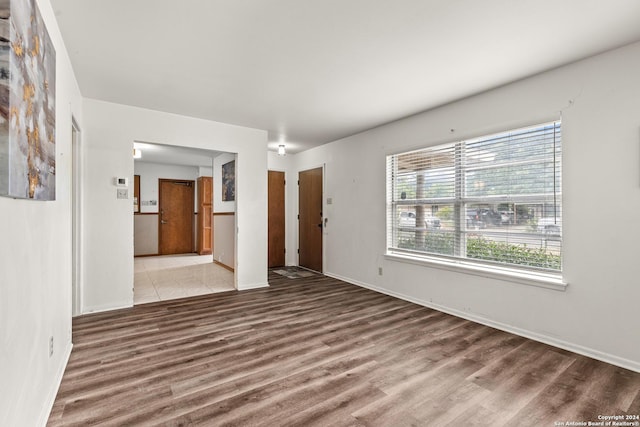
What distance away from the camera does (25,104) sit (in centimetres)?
132

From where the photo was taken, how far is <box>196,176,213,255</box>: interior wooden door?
821 cm

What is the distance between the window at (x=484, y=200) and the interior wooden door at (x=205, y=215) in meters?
5.43

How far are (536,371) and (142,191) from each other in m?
8.61

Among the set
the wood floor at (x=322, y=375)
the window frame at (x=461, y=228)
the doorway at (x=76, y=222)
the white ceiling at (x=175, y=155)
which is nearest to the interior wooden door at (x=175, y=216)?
the white ceiling at (x=175, y=155)

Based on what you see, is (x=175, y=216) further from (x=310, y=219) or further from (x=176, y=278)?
(x=310, y=219)

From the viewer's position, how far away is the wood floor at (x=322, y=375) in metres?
1.83

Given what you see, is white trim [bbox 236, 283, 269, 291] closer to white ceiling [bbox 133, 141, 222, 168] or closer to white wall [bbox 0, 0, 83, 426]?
white wall [bbox 0, 0, 83, 426]

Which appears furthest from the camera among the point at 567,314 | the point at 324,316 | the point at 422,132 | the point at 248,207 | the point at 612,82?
the point at 248,207

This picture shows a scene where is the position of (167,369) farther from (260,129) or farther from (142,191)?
(142,191)

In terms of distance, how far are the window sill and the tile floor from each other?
9.25ft

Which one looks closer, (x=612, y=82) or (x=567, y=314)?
(x=612, y=82)

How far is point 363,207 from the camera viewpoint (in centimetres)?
492

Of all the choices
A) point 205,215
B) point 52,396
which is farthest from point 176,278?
point 52,396

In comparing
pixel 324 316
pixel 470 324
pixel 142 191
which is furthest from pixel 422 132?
pixel 142 191
